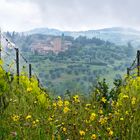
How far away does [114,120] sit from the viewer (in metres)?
4.37

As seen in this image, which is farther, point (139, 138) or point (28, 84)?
point (28, 84)

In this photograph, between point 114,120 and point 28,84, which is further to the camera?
point 28,84

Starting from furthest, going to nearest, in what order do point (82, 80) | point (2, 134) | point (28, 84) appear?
1. point (82, 80)
2. point (28, 84)
3. point (2, 134)

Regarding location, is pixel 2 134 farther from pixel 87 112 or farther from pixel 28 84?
pixel 28 84

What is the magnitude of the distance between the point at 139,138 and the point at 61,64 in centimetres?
18666

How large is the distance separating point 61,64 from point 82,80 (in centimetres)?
1776

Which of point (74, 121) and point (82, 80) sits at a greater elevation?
point (74, 121)

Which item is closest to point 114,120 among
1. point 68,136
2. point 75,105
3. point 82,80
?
point 68,136

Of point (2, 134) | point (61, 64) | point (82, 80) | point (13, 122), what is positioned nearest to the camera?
point (2, 134)

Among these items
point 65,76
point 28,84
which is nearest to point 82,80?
point 65,76

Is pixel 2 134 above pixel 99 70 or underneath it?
above

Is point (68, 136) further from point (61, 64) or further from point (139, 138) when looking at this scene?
point (61, 64)

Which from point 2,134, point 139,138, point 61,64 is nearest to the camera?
point 139,138

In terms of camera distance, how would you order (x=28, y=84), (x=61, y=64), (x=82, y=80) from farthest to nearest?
(x=61, y=64) → (x=82, y=80) → (x=28, y=84)
